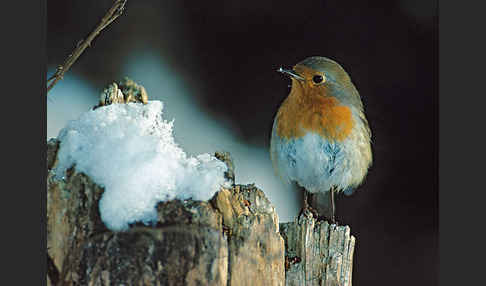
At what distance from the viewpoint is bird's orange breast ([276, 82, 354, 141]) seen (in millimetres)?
2986

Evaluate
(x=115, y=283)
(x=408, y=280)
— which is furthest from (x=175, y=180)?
(x=408, y=280)

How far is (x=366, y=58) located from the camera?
3.22 meters

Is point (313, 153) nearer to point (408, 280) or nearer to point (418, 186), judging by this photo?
point (418, 186)

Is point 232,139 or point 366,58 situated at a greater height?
point 366,58

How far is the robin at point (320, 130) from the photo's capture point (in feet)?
9.77

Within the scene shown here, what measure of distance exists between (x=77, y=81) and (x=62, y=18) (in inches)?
12.8

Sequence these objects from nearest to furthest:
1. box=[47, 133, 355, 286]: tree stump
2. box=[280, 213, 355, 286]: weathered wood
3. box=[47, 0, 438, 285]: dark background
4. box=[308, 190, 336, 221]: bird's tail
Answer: box=[47, 133, 355, 286]: tree stump
box=[280, 213, 355, 286]: weathered wood
box=[47, 0, 438, 285]: dark background
box=[308, 190, 336, 221]: bird's tail

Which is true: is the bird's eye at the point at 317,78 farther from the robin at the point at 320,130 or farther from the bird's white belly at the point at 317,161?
the bird's white belly at the point at 317,161

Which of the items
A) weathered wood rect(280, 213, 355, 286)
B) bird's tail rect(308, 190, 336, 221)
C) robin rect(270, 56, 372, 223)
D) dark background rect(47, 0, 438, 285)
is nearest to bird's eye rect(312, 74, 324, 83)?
robin rect(270, 56, 372, 223)

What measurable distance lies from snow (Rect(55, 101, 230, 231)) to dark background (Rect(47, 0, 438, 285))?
77cm

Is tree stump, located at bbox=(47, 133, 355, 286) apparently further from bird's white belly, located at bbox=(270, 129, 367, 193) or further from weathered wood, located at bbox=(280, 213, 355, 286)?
bird's white belly, located at bbox=(270, 129, 367, 193)

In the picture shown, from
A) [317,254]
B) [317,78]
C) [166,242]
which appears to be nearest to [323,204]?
[317,78]

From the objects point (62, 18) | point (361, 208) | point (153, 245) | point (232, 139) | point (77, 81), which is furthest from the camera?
point (361, 208)

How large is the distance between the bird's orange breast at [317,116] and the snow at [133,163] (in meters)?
1.01
